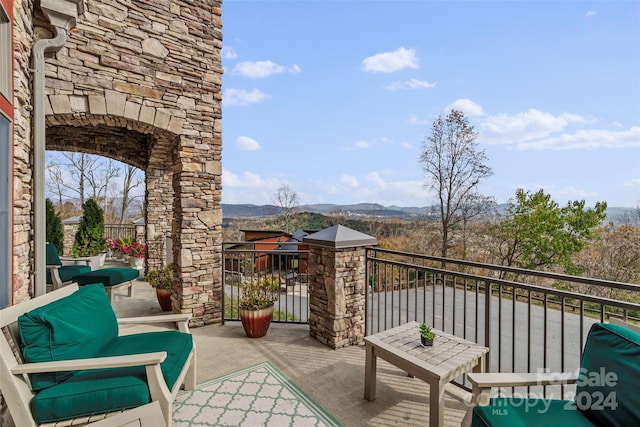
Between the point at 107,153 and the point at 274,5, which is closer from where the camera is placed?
the point at 274,5

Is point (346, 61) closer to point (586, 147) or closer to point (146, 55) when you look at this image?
point (146, 55)

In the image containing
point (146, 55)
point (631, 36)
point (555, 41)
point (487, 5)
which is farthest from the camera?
point (555, 41)

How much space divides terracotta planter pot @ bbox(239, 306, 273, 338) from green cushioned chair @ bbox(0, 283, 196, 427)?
1.51 meters

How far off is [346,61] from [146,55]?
536 cm

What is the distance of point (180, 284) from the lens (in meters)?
3.99

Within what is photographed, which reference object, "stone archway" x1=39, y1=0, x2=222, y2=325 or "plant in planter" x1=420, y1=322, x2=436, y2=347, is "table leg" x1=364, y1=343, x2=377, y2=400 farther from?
"stone archway" x1=39, y1=0, x2=222, y2=325

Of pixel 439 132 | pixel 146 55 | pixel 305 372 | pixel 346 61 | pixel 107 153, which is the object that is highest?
pixel 346 61

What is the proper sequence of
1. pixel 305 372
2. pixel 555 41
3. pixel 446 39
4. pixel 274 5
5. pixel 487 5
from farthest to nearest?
pixel 555 41 → pixel 446 39 → pixel 487 5 → pixel 274 5 → pixel 305 372

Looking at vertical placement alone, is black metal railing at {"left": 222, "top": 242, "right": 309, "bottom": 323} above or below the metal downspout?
below

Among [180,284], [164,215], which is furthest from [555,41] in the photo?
[164,215]

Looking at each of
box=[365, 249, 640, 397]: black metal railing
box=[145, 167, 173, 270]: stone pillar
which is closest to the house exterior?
box=[365, 249, 640, 397]: black metal railing

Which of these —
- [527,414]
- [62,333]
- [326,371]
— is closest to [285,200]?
[326,371]

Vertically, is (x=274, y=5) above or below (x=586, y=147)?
above

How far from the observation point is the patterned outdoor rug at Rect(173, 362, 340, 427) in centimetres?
209
